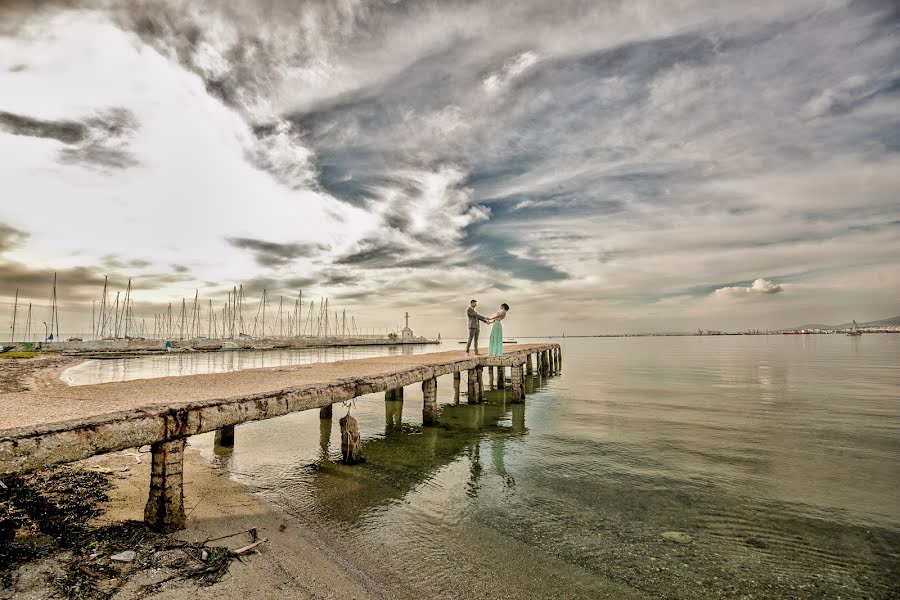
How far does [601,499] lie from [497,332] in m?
10.9

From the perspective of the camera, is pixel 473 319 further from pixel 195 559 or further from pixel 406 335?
pixel 406 335

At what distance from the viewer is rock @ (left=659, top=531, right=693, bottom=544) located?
20.8 feet

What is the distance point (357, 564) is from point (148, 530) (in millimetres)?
2948

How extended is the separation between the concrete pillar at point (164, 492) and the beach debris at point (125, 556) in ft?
2.24

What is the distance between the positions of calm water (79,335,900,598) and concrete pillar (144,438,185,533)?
1.87 m

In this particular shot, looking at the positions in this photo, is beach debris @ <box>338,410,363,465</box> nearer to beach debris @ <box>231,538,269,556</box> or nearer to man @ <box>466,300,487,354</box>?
beach debris @ <box>231,538,269,556</box>

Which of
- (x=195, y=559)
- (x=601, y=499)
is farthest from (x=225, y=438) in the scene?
(x=601, y=499)

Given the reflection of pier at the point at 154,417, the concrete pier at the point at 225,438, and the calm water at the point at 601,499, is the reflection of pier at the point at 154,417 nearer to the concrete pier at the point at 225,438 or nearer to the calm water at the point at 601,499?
the concrete pier at the point at 225,438

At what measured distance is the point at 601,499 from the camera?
26.0 ft

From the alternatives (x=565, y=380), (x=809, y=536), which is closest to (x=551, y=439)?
(x=809, y=536)

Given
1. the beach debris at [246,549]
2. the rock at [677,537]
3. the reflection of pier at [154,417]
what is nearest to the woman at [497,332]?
the reflection of pier at [154,417]

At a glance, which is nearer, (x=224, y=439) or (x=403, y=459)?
(x=403, y=459)

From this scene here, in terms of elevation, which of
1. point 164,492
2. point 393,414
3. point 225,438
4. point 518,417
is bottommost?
point 518,417

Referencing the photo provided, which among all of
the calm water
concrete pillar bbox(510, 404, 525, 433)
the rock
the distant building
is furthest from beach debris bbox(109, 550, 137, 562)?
the distant building
